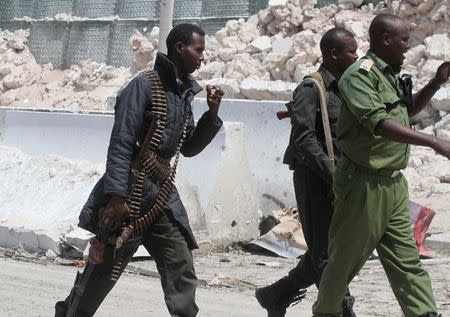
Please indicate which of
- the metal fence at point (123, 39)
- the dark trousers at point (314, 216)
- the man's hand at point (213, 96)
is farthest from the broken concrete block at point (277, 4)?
the man's hand at point (213, 96)

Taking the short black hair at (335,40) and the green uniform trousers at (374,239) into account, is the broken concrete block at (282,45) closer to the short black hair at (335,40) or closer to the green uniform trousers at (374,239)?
the short black hair at (335,40)

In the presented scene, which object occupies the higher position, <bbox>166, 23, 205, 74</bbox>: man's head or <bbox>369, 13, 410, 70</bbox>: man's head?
<bbox>369, 13, 410, 70</bbox>: man's head

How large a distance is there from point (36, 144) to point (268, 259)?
4491mm

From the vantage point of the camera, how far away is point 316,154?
560 cm

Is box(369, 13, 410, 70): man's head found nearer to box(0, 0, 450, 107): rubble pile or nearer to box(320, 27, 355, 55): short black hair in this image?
box(320, 27, 355, 55): short black hair

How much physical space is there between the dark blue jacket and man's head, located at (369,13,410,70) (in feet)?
3.18

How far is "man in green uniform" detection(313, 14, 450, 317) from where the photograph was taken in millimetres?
4863

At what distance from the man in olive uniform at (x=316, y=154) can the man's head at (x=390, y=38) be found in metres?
0.75

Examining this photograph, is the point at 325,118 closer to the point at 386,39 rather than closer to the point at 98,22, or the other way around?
the point at 386,39

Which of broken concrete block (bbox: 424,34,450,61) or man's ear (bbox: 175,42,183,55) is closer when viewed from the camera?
man's ear (bbox: 175,42,183,55)

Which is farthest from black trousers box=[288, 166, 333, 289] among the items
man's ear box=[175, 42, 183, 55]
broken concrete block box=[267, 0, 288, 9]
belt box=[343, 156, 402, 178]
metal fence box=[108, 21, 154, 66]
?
metal fence box=[108, 21, 154, 66]

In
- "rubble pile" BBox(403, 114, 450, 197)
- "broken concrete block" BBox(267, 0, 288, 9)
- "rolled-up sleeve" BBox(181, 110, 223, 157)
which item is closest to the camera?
"rolled-up sleeve" BBox(181, 110, 223, 157)

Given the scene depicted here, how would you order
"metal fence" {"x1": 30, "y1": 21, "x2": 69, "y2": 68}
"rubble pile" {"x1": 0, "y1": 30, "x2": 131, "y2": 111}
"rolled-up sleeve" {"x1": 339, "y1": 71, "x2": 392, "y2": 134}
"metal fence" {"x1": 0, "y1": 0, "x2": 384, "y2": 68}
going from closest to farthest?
1. "rolled-up sleeve" {"x1": 339, "y1": 71, "x2": 392, "y2": 134}
2. "metal fence" {"x1": 0, "y1": 0, "x2": 384, "y2": 68}
3. "rubble pile" {"x1": 0, "y1": 30, "x2": 131, "y2": 111}
4. "metal fence" {"x1": 30, "y1": 21, "x2": 69, "y2": 68}

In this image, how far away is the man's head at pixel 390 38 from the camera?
498 centimetres
